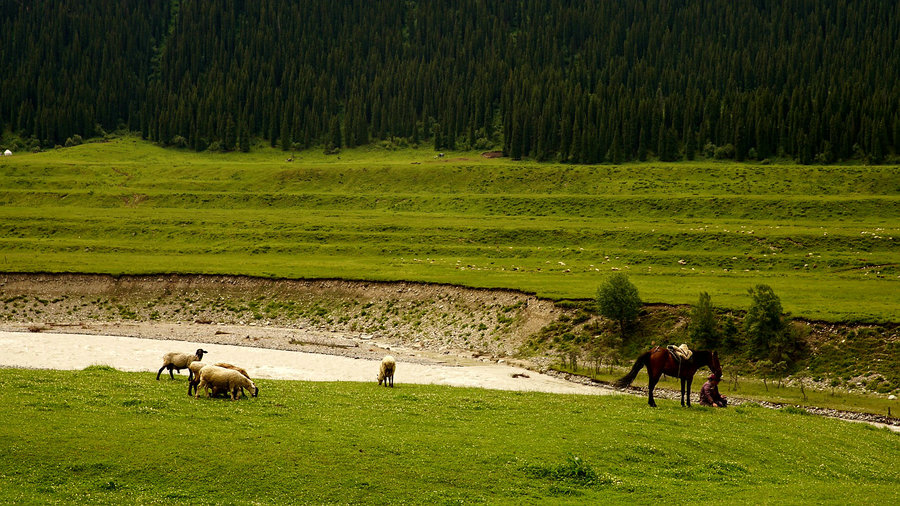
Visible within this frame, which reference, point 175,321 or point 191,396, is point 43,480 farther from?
point 175,321

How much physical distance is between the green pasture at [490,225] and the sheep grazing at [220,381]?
1791 inches

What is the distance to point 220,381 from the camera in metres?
28.4

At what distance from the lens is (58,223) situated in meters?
122

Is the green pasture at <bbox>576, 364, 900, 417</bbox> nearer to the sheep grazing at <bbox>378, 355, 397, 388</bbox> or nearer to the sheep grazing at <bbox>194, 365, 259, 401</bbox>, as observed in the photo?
the sheep grazing at <bbox>378, 355, 397, 388</bbox>

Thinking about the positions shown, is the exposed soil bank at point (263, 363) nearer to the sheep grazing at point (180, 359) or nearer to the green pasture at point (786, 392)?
the green pasture at point (786, 392)

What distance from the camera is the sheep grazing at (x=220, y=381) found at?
2831 cm

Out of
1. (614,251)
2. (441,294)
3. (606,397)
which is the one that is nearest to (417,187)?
(614,251)

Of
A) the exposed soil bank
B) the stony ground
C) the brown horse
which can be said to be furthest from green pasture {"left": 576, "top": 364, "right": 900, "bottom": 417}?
the brown horse

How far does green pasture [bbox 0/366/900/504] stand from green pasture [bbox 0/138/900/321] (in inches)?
1409

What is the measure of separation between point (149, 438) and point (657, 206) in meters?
110

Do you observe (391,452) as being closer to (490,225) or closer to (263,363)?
(263,363)

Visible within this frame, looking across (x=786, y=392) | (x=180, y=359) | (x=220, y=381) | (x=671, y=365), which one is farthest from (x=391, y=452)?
(x=786, y=392)

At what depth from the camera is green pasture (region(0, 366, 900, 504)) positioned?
20344 millimetres

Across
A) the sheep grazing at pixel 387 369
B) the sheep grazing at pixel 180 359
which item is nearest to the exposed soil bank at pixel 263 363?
the sheep grazing at pixel 387 369
